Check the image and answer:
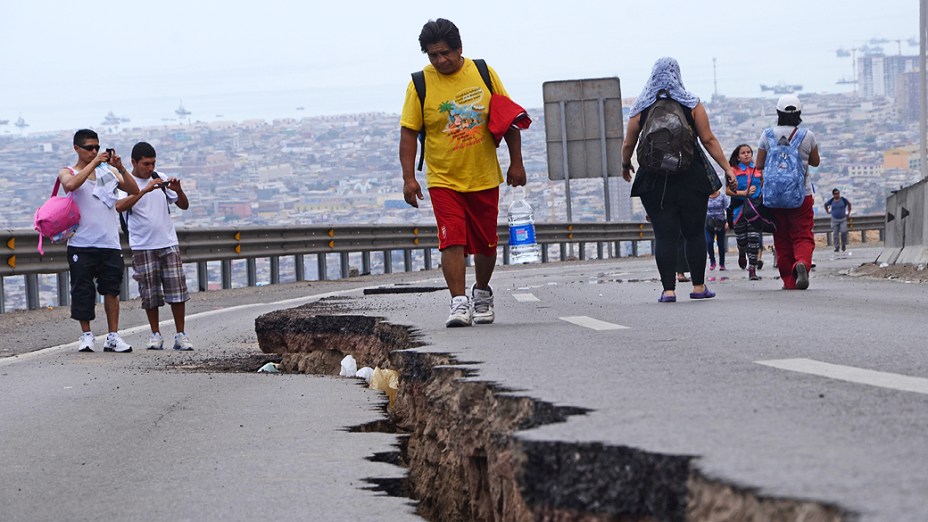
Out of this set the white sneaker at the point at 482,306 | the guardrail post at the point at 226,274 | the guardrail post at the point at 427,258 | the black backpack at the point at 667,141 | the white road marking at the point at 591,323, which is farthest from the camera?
the guardrail post at the point at 427,258

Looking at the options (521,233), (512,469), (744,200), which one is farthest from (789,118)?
(521,233)

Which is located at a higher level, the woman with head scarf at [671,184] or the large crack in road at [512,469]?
the woman with head scarf at [671,184]

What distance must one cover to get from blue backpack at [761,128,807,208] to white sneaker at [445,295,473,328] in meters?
4.76

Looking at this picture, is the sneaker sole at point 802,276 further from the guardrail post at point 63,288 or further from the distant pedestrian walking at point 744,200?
the guardrail post at point 63,288

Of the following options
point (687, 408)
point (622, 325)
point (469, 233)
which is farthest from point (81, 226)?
point (687, 408)

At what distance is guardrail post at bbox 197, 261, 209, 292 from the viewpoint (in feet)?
69.7

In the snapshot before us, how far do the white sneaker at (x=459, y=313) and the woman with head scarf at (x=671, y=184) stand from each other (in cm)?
233

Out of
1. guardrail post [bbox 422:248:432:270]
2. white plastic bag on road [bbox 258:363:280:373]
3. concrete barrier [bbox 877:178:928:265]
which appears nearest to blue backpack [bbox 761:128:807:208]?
concrete barrier [bbox 877:178:928:265]

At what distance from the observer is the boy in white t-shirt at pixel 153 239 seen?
37.2 feet

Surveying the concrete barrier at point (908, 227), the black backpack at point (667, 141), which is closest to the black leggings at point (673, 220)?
the black backpack at point (667, 141)

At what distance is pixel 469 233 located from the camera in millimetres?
8891

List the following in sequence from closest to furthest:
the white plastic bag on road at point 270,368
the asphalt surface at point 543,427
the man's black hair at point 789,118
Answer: the asphalt surface at point 543,427, the white plastic bag on road at point 270,368, the man's black hair at point 789,118

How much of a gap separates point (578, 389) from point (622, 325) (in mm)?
3543

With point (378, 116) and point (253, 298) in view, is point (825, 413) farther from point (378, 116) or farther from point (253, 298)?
point (378, 116)
